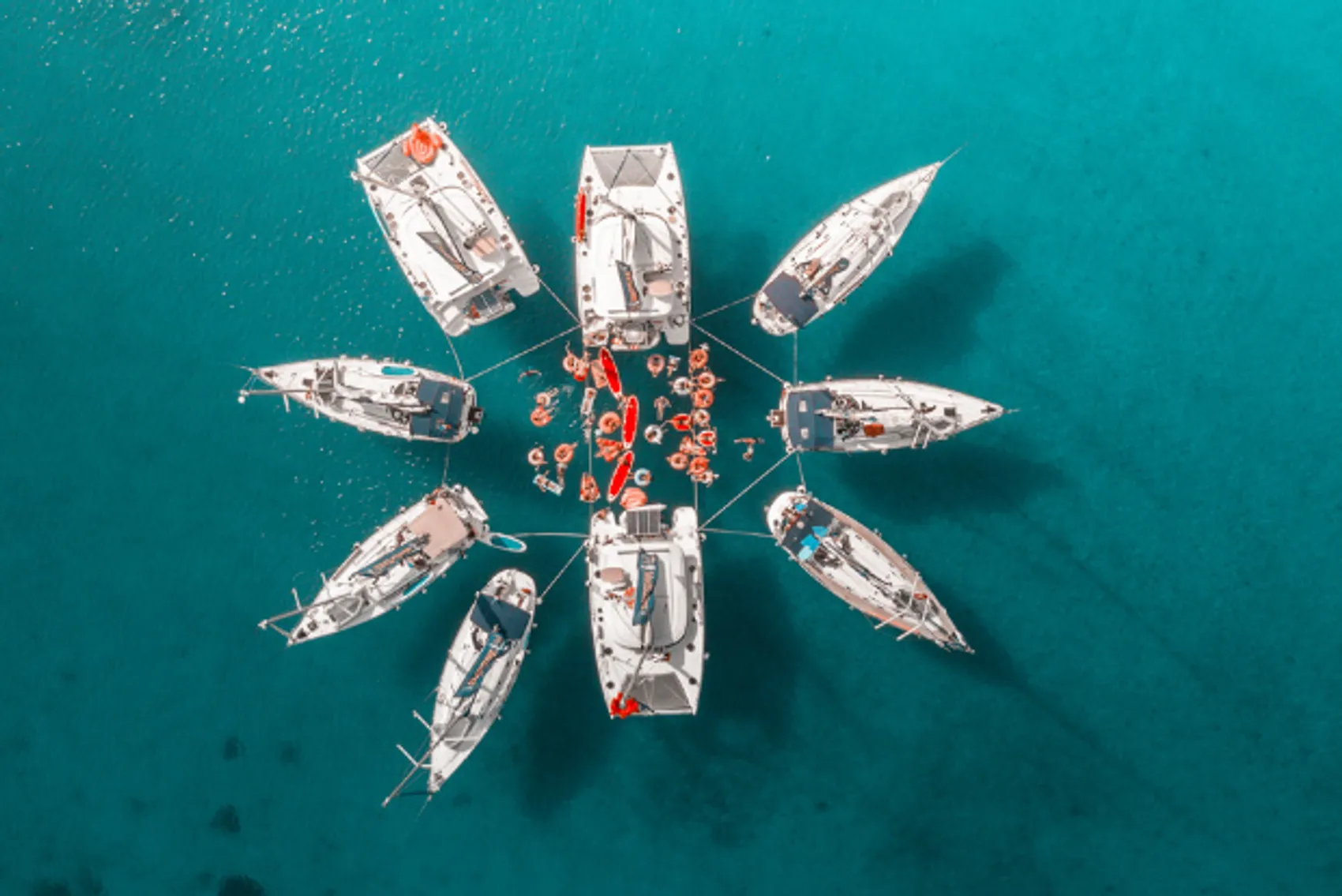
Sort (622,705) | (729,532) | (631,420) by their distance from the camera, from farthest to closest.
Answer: (729,532) < (631,420) < (622,705)

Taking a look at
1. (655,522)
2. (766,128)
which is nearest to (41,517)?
(655,522)

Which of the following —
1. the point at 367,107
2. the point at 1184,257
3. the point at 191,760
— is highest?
the point at 367,107

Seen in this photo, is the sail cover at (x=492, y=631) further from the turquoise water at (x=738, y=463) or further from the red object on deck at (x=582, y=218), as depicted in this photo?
the red object on deck at (x=582, y=218)

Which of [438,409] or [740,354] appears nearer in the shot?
[438,409]

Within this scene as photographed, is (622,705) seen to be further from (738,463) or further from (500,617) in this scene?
(738,463)

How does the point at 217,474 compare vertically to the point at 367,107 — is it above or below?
below

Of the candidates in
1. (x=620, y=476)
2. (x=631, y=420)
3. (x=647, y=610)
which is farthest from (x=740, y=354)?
(x=647, y=610)

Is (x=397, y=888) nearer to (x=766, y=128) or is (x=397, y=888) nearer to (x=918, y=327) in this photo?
(x=918, y=327)
